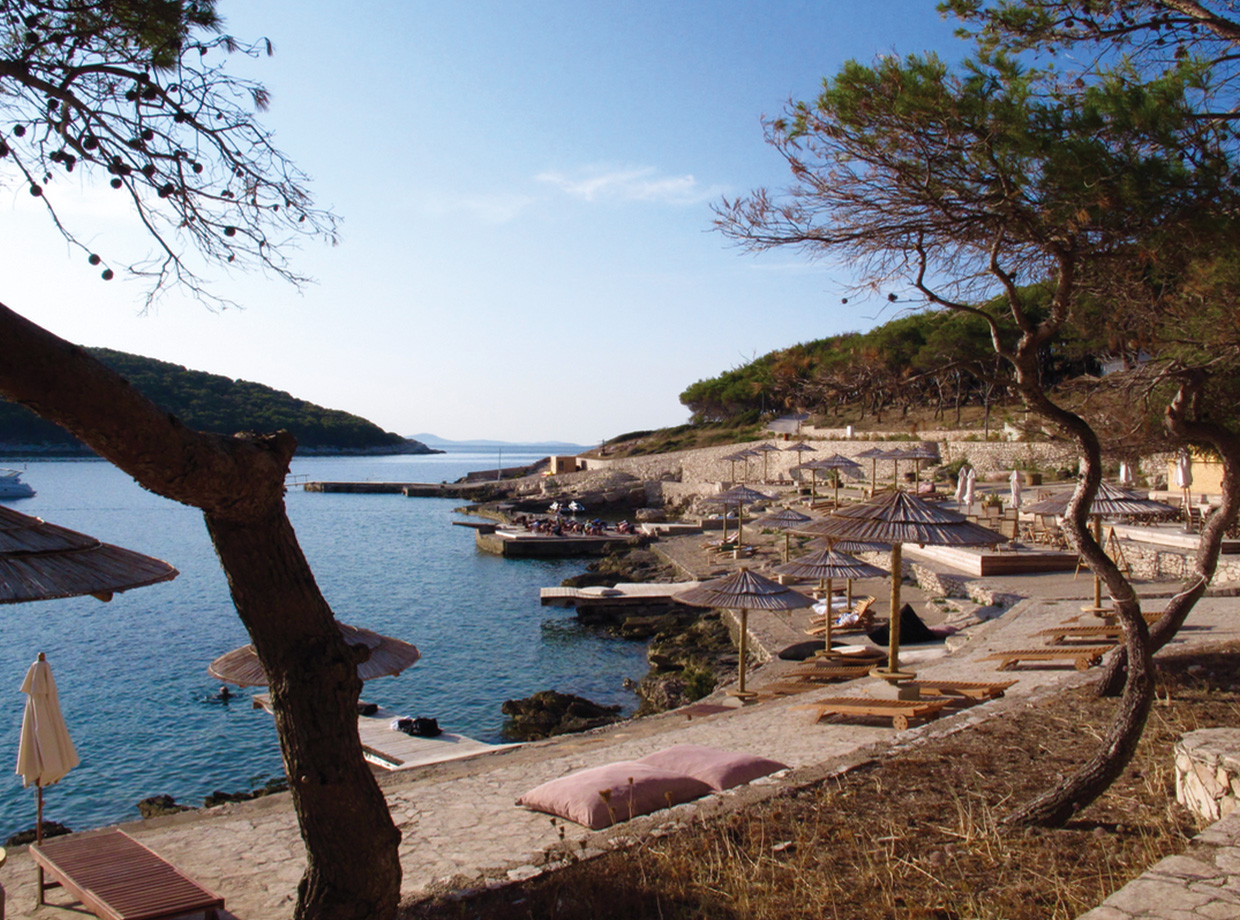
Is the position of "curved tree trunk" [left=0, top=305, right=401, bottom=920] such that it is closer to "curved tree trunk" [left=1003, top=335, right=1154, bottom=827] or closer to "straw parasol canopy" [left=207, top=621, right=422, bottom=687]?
"curved tree trunk" [left=1003, top=335, right=1154, bottom=827]

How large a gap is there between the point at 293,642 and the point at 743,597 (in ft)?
30.4

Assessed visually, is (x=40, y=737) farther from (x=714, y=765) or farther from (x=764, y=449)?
(x=764, y=449)

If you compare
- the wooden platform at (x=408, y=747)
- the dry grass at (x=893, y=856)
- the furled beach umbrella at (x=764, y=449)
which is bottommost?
the wooden platform at (x=408, y=747)

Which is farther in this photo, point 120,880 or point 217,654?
point 217,654

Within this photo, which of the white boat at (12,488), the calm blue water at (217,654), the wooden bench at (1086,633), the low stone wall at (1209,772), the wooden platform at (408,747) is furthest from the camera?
the white boat at (12,488)

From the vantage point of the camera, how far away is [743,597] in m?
12.1

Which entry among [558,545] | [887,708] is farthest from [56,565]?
[558,545]

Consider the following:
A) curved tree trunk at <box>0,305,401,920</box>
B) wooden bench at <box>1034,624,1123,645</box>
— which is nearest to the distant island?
wooden bench at <box>1034,624,1123,645</box>

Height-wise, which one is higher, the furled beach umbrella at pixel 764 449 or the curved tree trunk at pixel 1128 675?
the furled beach umbrella at pixel 764 449

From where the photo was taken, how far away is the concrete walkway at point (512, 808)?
574cm

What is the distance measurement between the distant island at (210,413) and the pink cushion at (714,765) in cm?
3913

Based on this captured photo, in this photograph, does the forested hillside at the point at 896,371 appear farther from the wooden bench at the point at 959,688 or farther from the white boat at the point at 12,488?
the white boat at the point at 12,488

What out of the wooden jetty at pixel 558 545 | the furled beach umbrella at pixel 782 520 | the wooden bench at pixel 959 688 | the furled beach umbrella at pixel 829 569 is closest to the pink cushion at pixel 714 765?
the wooden bench at pixel 959 688

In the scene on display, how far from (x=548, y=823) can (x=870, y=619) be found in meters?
11.3
